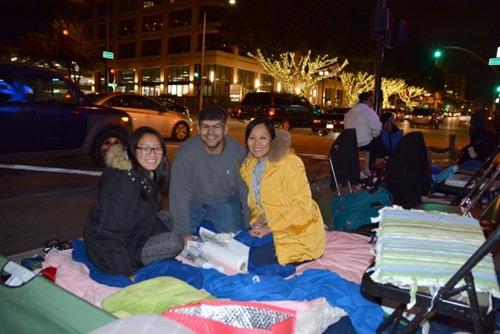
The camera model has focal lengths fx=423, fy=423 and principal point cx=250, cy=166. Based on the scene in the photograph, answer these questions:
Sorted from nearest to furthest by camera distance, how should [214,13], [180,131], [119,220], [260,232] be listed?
1. [119,220]
2. [260,232]
3. [180,131]
4. [214,13]

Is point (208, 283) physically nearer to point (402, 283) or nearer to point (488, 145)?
point (402, 283)

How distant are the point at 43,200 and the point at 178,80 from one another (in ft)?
156

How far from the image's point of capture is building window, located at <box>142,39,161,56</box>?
2145 inches

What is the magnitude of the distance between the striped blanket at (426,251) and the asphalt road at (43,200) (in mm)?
3765

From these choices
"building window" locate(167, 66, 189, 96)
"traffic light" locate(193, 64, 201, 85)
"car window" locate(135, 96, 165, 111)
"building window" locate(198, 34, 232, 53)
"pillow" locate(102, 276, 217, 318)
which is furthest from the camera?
"building window" locate(167, 66, 189, 96)

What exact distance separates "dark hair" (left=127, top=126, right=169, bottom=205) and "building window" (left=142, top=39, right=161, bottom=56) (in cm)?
5361

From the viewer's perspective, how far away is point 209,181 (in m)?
4.71

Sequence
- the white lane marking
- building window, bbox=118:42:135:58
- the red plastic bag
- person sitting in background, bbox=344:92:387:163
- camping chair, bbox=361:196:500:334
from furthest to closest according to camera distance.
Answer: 1. building window, bbox=118:42:135:58
2. the white lane marking
3. person sitting in background, bbox=344:92:387:163
4. the red plastic bag
5. camping chair, bbox=361:196:500:334

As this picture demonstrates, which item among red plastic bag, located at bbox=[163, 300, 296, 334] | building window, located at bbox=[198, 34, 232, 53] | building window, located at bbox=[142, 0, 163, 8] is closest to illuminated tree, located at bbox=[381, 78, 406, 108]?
building window, located at bbox=[198, 34, 232, 53]

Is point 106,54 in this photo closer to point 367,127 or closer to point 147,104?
point 147,104

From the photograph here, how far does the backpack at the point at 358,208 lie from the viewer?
5.21m

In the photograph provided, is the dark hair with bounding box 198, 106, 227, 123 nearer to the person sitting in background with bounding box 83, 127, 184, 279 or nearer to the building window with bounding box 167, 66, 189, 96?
the person sitting in background with bounding box 83, 127, 184, 279

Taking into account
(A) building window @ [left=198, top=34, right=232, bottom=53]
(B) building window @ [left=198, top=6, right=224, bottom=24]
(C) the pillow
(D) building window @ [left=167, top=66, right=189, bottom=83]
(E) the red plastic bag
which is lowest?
(C) the pillow

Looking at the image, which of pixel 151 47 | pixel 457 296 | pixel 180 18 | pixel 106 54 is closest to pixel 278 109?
pixel 106 54
